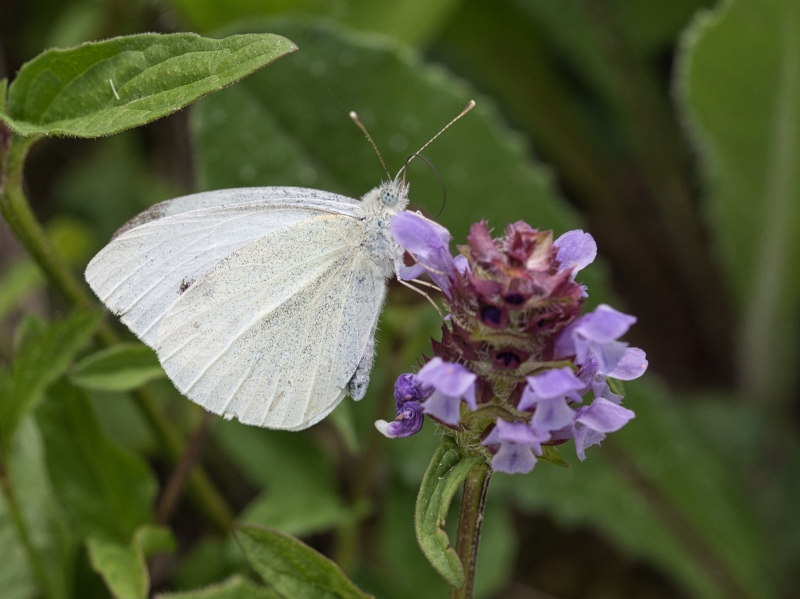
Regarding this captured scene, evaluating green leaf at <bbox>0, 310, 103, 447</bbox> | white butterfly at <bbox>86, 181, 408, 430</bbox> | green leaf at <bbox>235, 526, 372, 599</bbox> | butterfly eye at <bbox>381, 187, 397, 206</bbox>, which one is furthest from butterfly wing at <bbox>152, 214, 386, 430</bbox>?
green leaf at <bbox>235, 526, 372, 599</bbox>

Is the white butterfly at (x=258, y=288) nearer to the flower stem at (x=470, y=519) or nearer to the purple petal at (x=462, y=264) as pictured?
the purple petal at (x=462, y=264)

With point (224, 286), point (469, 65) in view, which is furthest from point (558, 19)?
point (224, 286)

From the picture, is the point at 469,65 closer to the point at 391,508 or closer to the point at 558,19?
the point at 558,19

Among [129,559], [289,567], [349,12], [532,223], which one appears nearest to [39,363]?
[129,559]

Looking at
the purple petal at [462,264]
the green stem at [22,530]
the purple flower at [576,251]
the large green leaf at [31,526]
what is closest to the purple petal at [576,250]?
the purple flower at [576,251]

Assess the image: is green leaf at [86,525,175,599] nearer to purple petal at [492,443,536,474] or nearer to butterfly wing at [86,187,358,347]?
butterfly wing at [86,187,358,347]

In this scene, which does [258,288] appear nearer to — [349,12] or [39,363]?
[39,363]
